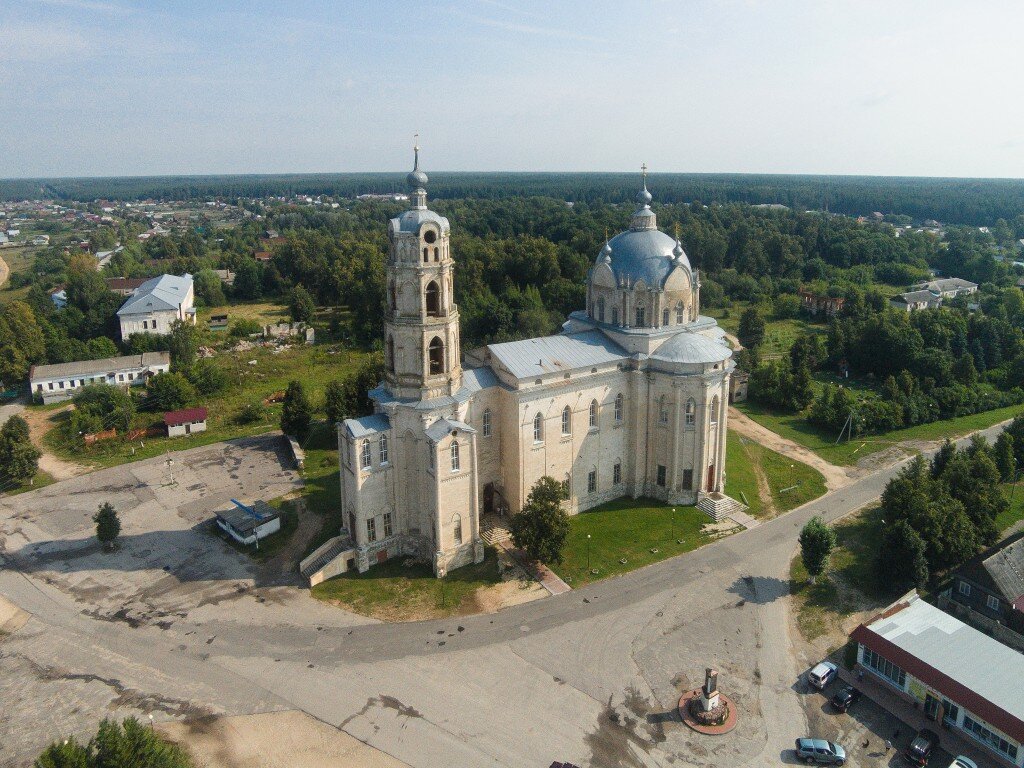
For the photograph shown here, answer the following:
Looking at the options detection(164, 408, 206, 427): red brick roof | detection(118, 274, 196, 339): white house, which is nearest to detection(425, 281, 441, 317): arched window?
detection(164, 408, 206, 427): red brick roof

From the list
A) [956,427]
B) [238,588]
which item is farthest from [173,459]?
[956,427]

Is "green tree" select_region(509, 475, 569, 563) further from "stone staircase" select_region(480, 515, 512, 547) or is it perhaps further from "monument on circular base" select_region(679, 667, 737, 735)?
"monument on circular base" select_region(679, 667, 737, 735)

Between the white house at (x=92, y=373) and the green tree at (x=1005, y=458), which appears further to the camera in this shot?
the white house at (x=92, y=373)

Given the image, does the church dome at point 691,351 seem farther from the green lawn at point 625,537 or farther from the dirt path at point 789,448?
the dirt path at point 789,448

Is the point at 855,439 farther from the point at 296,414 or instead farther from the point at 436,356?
the point at 296,414

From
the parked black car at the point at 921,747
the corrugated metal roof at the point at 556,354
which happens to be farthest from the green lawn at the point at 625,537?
the parked black car at the point at 921,747

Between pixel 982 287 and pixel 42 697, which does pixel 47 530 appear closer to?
pixel 42 697

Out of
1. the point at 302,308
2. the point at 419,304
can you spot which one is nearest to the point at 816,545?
the point at 419,304
